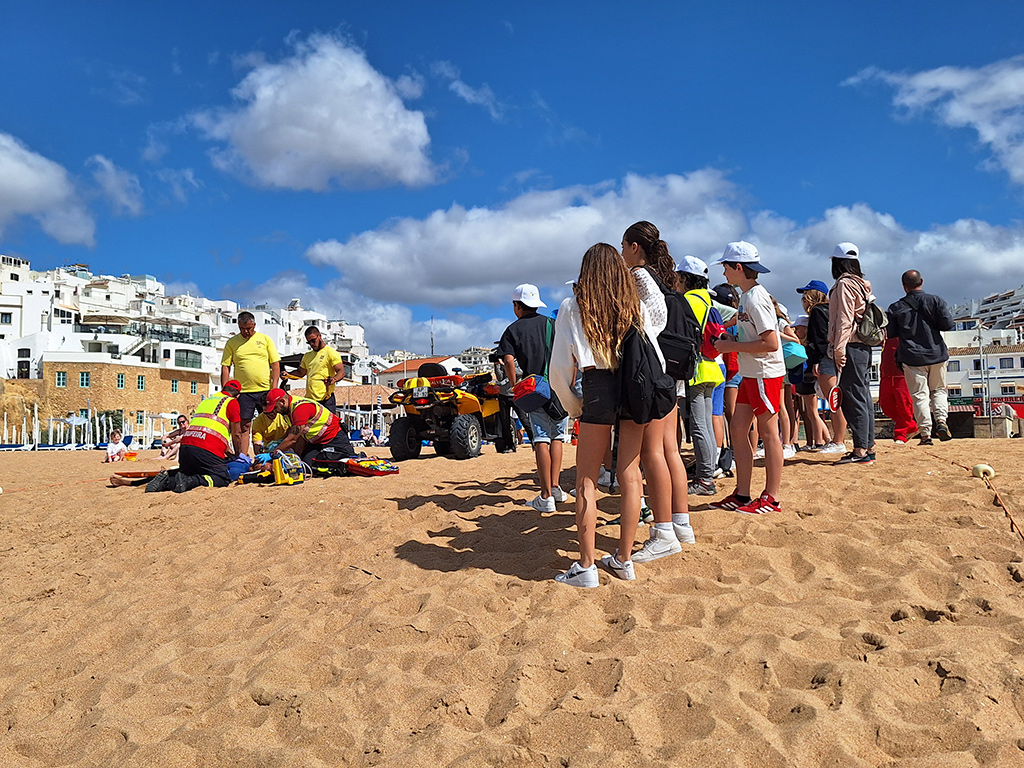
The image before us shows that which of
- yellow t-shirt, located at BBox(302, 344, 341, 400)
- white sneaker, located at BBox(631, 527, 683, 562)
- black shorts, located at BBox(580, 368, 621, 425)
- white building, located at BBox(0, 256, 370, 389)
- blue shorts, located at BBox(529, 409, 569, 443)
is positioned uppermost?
white building, located at BBox(0, 256, 370, 389)

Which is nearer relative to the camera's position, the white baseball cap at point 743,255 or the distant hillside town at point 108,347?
the white baseball cap at point 743,255

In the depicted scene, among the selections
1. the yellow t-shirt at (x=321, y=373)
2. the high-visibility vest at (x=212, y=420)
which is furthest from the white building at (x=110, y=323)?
the high-visibility vest at (x=212, y=420)

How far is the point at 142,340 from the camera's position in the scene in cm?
5759

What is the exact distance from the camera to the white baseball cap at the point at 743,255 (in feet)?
13.8

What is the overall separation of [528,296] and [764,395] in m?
1.89

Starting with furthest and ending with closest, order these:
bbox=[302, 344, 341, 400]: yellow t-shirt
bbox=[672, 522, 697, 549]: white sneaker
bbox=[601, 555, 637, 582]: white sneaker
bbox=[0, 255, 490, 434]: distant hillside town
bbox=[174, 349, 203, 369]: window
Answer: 1. bbox=[174, 349, 203, 369]: window
2. bbox=[0, 255, 490, 434]: distant hillside town
3. bbox=[302, 344, 341, 400]: yellow t-shirt
4. bbox=[672, 522, 697, 549]: white sneaker
5. bbox=[601, 555, 637, 582]: white sneaker

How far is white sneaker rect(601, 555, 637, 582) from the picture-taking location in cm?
341

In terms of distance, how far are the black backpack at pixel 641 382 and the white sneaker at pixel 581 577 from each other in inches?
29.1

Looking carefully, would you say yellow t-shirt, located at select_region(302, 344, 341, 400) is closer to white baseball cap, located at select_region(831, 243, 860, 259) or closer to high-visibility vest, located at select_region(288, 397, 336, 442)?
high-visibility vest, located at select_region(288, 397, 336, 442)

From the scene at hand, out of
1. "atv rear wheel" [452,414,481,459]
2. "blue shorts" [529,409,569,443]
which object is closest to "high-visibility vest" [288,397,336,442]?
"atv rear wheel" [452,414,481,459]

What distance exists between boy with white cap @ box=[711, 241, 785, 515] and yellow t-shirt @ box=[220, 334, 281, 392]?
538cm

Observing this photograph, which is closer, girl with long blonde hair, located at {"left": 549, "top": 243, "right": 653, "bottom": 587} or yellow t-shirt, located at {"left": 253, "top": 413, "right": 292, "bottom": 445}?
girl with long blonde hair, located at {"left": 549, "top": 243, "right": 653, "bottom": 587}

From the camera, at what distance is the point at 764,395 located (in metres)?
4.27

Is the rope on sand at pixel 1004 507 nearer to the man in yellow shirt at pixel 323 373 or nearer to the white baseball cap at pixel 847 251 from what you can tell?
the white baseball cap at pixel 847 251
